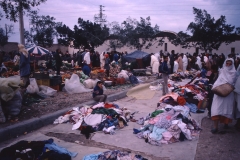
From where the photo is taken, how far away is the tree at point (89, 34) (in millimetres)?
36594

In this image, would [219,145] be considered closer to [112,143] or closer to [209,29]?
[112,143]

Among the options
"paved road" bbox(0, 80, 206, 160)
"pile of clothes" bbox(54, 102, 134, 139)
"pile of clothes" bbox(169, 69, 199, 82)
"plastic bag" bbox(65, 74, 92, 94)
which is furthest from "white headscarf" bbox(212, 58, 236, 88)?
"pile of clothes" bbox(169, 69, 199, 82)

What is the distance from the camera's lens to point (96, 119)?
233 inches

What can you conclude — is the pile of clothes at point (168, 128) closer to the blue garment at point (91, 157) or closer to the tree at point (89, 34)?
the blue garment at point (91, 157)

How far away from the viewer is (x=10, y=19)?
10070 millimetres

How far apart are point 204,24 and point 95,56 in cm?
1665

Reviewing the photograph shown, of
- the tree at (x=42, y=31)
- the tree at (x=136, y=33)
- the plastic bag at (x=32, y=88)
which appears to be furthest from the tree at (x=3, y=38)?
the plastic bag at (x=32, y=88)

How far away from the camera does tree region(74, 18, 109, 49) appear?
36.6 m

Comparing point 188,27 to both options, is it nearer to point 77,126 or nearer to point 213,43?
point 213,43

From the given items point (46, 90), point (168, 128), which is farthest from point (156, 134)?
point (46, 90)

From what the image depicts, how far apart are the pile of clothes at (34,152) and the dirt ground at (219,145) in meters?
2.44

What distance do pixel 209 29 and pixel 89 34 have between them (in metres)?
18.2

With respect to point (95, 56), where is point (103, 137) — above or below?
below

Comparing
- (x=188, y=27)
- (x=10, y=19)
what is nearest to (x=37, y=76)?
(x=10, y=19)
